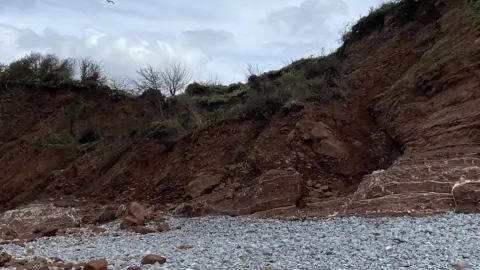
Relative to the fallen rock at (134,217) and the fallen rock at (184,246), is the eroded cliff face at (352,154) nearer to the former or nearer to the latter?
the fallen rock at (134,217)

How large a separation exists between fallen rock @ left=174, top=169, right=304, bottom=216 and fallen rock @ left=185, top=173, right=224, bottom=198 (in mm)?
800

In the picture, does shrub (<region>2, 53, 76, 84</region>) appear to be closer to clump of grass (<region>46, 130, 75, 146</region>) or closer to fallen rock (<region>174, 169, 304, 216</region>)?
clump of grass (<region>46, 130, 75, 146</region>)

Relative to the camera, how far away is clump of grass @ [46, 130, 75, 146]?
27625 millimetres

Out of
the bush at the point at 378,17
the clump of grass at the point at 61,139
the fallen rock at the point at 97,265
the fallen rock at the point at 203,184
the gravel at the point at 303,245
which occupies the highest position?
the bush at the point at 378,17

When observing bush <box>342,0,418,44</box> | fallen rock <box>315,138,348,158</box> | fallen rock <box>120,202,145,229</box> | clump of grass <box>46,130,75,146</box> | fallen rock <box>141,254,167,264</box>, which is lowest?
fallen rock <box>141,254,167,264</box>

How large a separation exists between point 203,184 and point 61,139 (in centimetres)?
1346

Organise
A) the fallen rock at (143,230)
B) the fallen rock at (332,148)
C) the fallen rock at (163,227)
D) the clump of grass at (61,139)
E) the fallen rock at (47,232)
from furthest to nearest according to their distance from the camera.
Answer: the clump of grass at (61,139)
the fallen rock at (332,148)
the fallen rock at (47,232)
the fallen rock at (163,227)
the fallen rock at (143,230)

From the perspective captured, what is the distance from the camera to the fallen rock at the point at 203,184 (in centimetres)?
1759

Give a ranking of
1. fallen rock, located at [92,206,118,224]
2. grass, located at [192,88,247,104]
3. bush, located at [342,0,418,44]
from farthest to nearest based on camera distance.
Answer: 1. grass, located at [192,88,247,104]
2. bush, located at [342,0,418,44]
3. fallen rock, located at [92,206,118,224]

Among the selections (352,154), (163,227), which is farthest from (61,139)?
(352,154)

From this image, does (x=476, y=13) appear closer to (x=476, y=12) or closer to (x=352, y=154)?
(x=476, y=12)

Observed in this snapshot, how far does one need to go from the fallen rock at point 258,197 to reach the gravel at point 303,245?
121cm

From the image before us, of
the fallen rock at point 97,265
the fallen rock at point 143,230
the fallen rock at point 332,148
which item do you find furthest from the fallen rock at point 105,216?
the fallen rock at point 97,265

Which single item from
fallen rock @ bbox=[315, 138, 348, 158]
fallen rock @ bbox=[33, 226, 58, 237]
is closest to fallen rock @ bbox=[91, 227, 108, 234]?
fallen rock @ bbox=[33, 226, 58, 237]
